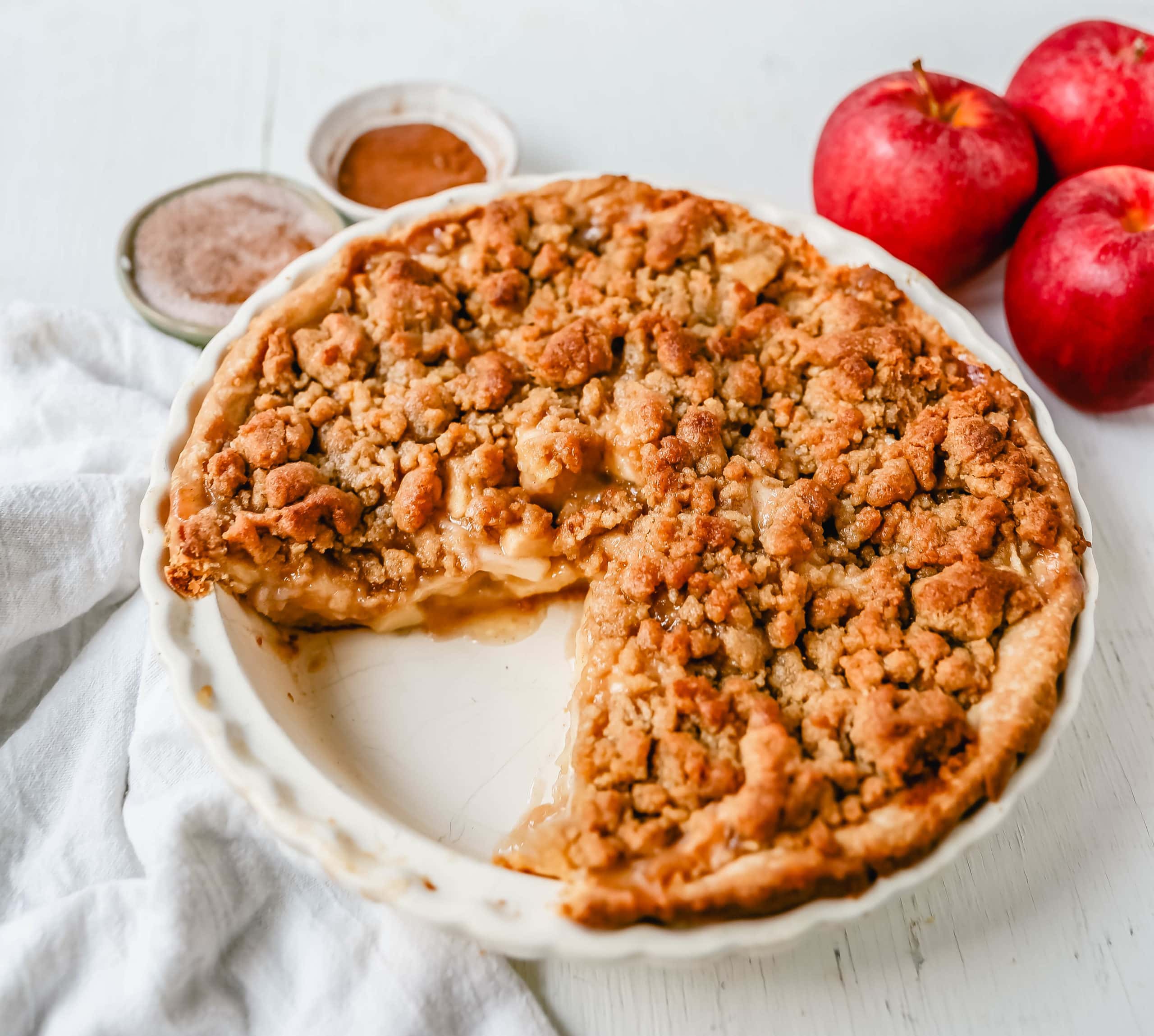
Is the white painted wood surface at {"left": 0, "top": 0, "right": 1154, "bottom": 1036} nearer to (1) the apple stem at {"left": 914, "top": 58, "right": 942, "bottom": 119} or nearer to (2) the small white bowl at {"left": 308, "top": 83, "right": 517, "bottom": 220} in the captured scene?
(2) the small white bowl at {"left": 308, "top": 83, "right": 517, "bottom": 220}

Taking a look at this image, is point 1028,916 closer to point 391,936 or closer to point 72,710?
point 391,936

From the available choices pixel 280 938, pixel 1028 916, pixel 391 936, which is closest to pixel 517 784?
pixel 391 936

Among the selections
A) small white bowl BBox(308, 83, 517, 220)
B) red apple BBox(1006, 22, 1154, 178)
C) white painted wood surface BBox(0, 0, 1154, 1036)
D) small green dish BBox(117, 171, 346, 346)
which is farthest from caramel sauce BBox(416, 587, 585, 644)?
red apple BBox(1006, 22, 1154, 178)

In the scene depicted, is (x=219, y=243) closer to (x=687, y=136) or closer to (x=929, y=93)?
(x=687, y=136)

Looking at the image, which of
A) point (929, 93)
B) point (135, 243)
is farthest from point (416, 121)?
point (929, 93)

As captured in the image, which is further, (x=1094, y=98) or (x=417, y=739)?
(x=1094, y=98)

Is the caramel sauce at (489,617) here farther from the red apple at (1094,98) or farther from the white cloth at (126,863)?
the red apple at (1094,98)
